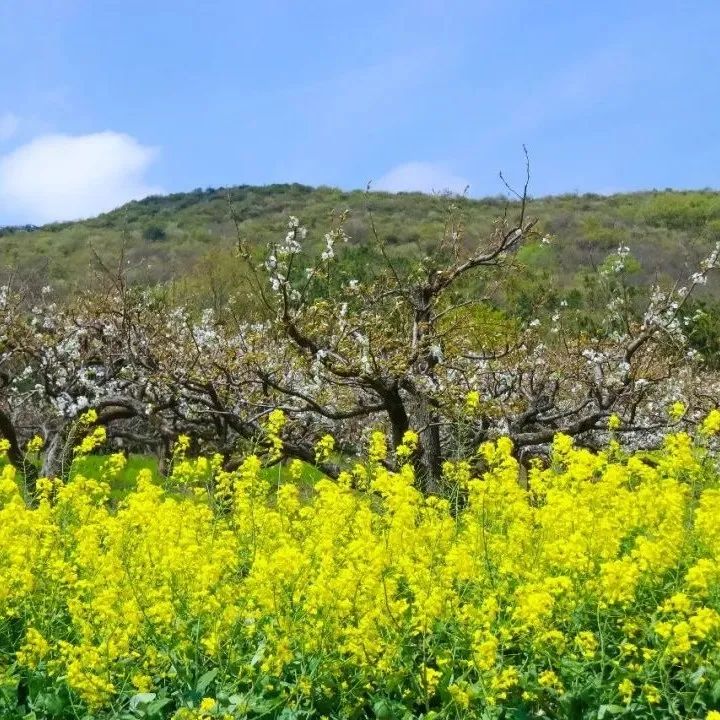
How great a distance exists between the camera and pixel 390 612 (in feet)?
13.9

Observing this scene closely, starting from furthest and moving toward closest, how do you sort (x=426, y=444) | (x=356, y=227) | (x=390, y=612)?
(x=356, y=227) < (x=426, y=444) < (x=390, y=612)

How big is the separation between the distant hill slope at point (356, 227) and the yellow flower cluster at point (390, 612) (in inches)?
1016

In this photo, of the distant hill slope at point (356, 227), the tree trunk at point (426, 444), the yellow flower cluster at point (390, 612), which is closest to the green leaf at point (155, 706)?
the yellow flower cluster at point (390, 612)

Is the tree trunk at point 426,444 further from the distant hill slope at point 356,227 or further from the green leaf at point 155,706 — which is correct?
→ the distant hill slope at point 356,227

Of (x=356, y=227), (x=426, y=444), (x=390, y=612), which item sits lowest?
(x=390, y=612)

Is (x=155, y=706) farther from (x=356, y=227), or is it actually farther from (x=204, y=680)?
(x=356, y=227)

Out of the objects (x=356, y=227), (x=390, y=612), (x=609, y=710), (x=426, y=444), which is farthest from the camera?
(x=356, y=227)

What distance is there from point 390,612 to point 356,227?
44.9 meters

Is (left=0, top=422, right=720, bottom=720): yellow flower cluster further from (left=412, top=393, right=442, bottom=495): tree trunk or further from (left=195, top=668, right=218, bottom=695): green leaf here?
(left=412, top=393, right=442, bottom=495): tree trunk

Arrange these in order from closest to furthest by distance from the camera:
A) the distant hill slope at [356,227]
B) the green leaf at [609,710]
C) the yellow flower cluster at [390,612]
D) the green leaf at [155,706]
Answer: the green leaf at [609,710]
the yellow flower cluster at [390,612]
the green leaf at [155,706]
the distant hill slope at [356,227]

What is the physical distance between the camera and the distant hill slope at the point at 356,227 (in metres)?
40.6

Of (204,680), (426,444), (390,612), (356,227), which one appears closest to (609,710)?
(390,612)

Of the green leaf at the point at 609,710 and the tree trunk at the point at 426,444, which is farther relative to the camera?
the tree trunk at the point at 426,444

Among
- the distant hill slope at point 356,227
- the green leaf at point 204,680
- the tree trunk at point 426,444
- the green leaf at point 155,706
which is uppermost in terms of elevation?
the distant hill slope at point 356,227
